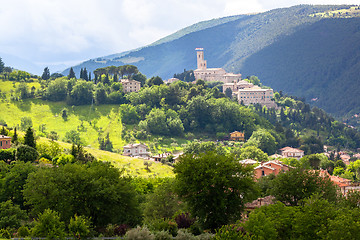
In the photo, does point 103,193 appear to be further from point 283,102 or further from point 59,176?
point 283,102

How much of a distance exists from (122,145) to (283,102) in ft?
286

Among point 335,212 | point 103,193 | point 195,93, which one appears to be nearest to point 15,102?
point 195,93

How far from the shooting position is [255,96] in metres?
191

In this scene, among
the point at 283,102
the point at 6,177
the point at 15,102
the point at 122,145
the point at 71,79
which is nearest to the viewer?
the point at 6,177

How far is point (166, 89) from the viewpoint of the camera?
161625 millimetres

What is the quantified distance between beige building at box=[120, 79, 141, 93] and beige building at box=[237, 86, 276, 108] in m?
41.7

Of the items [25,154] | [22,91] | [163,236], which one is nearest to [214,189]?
[163,236]

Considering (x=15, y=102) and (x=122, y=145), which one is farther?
(x=15, y=102)

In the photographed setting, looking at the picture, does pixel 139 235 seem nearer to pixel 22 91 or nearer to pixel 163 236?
pixel 163 236

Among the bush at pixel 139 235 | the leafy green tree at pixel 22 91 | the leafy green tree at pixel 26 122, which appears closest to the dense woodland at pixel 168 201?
the bush at pixel 139 235

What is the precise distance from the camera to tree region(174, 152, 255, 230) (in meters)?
42.0

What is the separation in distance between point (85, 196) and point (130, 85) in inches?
4946

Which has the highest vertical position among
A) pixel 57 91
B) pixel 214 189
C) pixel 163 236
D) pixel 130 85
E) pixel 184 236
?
pixel 130 85

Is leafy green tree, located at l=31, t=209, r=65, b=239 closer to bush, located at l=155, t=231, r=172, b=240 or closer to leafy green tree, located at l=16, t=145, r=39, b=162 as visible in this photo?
bush, located at l=155, t=231, r=172, b=240
